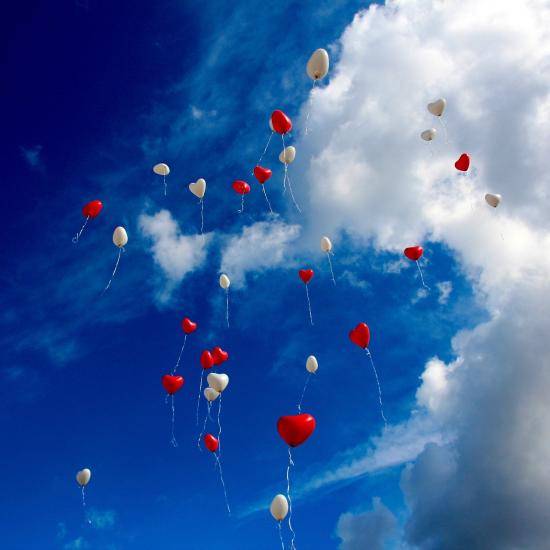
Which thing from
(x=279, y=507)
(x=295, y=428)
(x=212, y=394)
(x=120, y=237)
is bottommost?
(x=279, y=507)

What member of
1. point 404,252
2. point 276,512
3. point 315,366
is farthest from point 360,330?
point 276,512

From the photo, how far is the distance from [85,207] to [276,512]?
8708 millimetres

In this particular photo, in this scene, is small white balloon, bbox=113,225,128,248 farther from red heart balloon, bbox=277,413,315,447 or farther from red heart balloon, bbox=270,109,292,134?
red heart balloon, bbox=277,413,315,447

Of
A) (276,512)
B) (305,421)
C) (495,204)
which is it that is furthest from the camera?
(495,204)

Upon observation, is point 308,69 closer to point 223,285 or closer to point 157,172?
point 157,172

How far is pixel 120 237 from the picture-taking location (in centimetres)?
1239

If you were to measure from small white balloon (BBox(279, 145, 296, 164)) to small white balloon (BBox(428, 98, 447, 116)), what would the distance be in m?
3.92

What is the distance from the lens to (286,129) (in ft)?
37.7

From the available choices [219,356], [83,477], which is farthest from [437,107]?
[83,477]

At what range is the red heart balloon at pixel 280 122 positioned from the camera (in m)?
11.4

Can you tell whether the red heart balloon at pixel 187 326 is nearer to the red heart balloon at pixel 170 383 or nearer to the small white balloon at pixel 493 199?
the red heart balloon at pixel 170 383

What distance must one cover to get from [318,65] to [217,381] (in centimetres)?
799

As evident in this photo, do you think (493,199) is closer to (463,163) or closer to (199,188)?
(463,163)

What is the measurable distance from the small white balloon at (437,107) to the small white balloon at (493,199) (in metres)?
2.67
